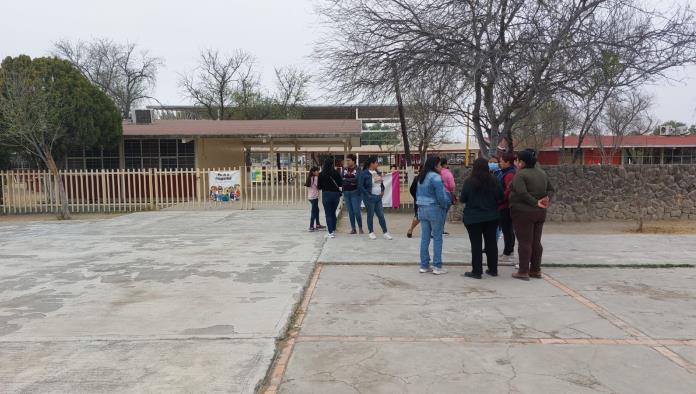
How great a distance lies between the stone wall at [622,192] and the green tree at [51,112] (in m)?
12.7

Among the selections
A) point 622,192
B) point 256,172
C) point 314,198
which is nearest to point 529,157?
point 314,198

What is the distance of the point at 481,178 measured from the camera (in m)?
6.67

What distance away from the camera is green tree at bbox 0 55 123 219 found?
49.0 ft

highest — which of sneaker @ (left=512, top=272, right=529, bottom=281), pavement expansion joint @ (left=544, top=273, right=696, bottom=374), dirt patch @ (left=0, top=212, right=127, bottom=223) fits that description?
sneaker @ (left=512, top=272, right=529, bottom=281)

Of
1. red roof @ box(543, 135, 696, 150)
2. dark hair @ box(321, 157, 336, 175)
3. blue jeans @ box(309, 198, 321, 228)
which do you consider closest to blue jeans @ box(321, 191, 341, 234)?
dark hair @ box(321, 157, 336, 175)

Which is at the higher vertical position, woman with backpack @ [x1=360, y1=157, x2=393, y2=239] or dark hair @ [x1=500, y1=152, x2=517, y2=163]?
dark hair @ [x1=500, y1=152, x2=517, y2=163]

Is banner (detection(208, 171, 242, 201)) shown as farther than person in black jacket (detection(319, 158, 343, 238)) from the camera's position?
Yes

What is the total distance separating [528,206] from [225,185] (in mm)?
12103

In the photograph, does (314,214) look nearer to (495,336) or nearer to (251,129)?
(495,336)

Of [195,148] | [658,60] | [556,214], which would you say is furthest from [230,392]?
[195,148]

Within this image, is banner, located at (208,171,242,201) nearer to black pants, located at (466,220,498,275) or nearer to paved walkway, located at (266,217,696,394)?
paved walkway, located at (266,217,696,394)

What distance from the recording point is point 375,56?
11.2 meters

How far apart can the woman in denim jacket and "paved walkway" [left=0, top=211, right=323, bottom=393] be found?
181 centimetres

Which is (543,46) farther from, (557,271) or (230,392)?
(230,392)
